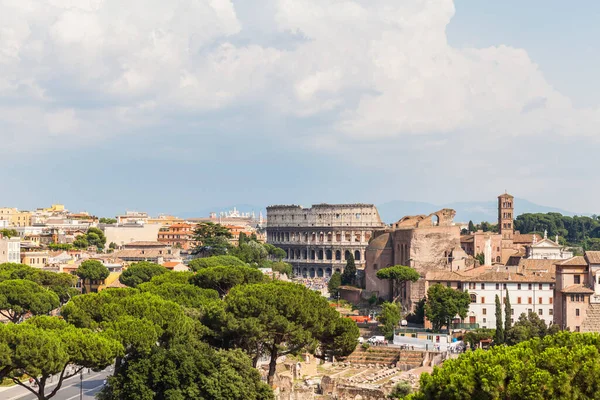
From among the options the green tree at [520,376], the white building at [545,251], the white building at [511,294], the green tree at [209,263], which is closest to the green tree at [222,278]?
the white building at [511,294]

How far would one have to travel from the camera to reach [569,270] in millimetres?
59094

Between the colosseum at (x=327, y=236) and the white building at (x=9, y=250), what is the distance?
60.0 meters

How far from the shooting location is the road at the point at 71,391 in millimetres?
42844

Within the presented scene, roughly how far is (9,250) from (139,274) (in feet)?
73.1

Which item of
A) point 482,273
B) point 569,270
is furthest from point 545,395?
point 482,273

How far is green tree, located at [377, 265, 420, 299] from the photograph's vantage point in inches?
2837

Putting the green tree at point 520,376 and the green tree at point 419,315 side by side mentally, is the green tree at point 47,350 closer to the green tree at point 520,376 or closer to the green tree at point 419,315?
the green tree at point 520,376

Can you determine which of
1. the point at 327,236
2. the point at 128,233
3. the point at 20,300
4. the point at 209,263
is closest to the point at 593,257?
the point at 209,263

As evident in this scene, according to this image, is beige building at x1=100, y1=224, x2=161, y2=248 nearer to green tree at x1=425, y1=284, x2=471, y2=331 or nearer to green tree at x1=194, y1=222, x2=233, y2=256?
green tree at x1=194, y1=222, x2=233, y2=256

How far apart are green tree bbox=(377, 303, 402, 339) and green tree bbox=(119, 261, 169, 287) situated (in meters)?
18.9

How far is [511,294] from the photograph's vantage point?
207 ft

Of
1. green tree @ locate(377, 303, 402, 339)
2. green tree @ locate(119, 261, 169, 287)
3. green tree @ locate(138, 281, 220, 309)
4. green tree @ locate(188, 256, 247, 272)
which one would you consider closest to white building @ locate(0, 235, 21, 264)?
green tree @ locate(119, 261, 169, 287)

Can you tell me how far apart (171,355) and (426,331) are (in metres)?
31.9

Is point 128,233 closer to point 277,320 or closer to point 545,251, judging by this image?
point 545,251
